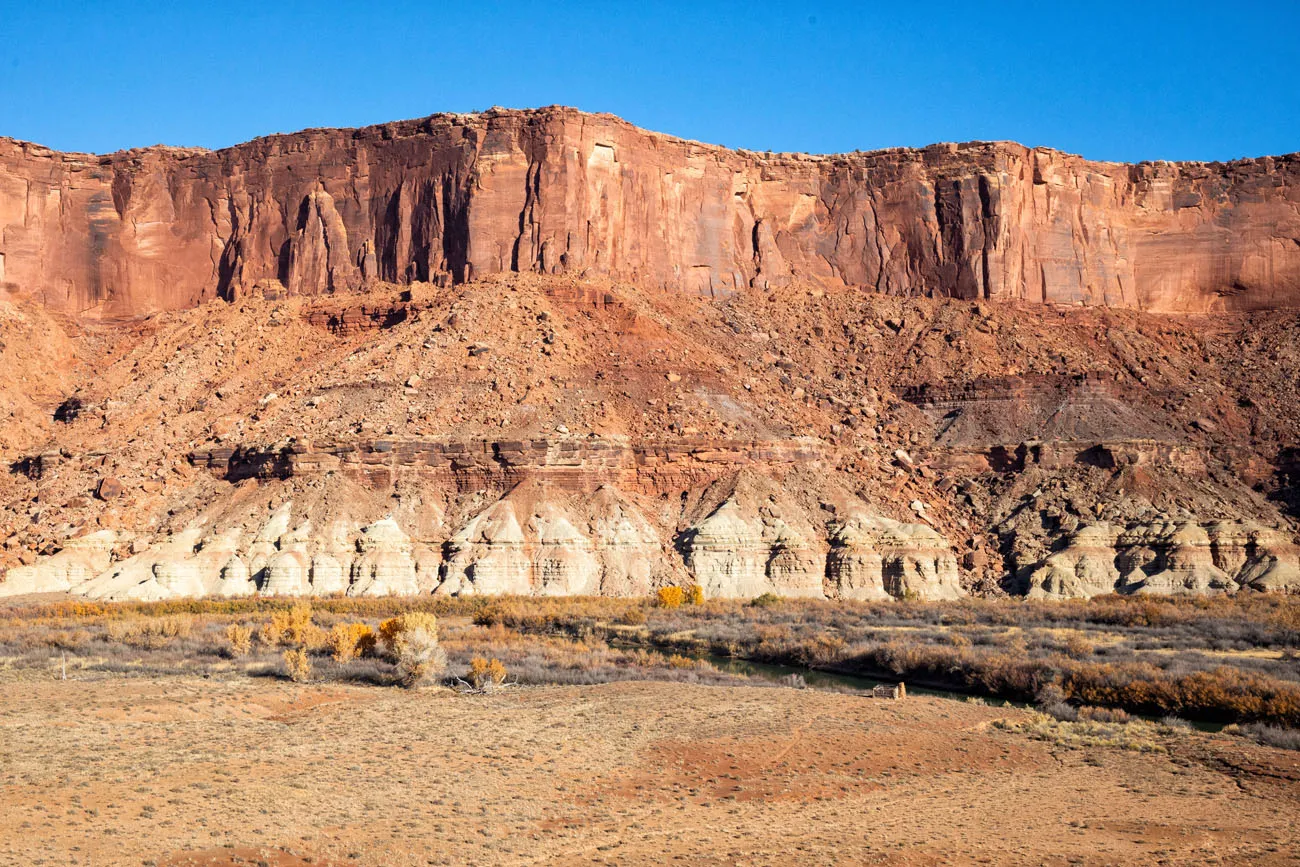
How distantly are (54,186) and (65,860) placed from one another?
7792 cm

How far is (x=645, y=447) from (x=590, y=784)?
40113 mm

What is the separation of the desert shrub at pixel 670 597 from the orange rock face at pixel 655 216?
26.8 m

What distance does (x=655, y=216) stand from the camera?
3014 inches

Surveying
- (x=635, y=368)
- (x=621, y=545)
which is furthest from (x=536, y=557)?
(x=635, y=368)

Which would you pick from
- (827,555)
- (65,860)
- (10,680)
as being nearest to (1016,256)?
(827,555)

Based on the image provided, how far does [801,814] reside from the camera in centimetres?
1788

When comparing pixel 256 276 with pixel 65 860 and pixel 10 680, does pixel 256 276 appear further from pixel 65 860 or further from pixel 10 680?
pixel 65 860

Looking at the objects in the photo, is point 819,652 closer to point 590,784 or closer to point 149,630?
point 149,630

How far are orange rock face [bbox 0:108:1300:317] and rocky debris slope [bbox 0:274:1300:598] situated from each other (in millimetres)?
3436

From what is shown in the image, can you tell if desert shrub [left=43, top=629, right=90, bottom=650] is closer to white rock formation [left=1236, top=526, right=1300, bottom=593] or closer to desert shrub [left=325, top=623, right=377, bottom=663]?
desert shrub [left=325, top=623, right=377, bottom=663]

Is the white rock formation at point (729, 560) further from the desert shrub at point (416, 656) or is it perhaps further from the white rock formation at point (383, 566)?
the desert shrub at point (416, 656)

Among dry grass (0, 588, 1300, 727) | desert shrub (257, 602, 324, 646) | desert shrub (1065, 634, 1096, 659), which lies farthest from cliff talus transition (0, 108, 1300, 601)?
desert shrub (1065, 634, 1096, 659)

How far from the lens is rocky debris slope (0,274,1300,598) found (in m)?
54.8

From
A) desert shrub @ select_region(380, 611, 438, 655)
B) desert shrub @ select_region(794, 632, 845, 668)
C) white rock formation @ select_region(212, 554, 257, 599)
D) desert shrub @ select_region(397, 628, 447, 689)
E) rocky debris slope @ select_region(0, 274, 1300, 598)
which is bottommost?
desert shrub @ select_region(794, 632, 845, 668)
